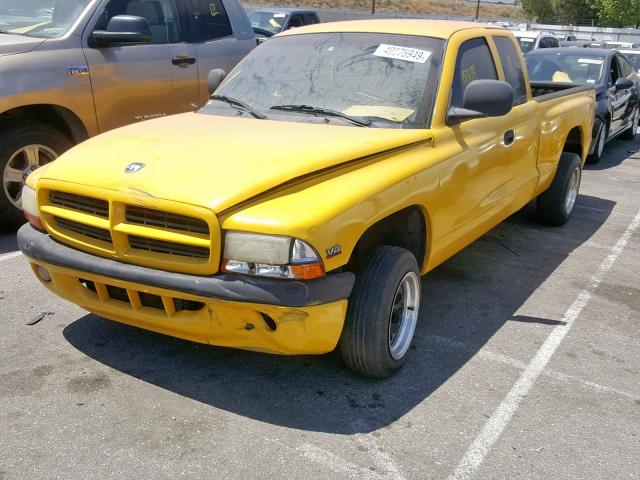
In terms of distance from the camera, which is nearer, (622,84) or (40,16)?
(40,16)

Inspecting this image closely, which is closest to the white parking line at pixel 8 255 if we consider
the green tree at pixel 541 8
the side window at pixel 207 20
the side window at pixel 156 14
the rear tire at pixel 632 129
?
the side window at pixel 156 14

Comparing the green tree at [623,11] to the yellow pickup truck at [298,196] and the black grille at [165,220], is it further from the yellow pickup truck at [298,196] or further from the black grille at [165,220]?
the black grille at [165,220]

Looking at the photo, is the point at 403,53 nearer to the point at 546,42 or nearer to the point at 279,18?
the point at 279,18

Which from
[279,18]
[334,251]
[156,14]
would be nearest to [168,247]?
[334,251]

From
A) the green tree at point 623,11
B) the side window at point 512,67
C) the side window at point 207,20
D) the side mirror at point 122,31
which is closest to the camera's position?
the side window at point 512,67

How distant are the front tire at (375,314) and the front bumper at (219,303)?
0.18 meters

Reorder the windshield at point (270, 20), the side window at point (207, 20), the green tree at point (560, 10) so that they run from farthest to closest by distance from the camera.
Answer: the green tree at point (560, 10)
the windshield at point (270, 20)
the side window at point (207, 20)

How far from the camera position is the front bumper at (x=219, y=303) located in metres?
2.94

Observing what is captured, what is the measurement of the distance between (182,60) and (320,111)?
300 centimetres

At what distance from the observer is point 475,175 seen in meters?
4.29

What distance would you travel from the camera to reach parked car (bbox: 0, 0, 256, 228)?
5.47m

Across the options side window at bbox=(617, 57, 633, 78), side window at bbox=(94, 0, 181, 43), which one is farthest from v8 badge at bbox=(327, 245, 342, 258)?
side window at bbox=(617, 57, 633, 78)

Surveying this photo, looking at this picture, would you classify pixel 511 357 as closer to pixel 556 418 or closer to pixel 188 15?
pixel 556 418

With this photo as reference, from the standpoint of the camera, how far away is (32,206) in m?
3.61
